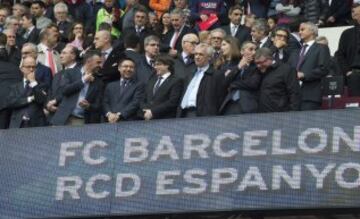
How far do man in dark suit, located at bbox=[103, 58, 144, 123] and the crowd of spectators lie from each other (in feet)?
0.04

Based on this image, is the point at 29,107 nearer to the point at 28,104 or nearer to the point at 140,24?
the point at 28,104

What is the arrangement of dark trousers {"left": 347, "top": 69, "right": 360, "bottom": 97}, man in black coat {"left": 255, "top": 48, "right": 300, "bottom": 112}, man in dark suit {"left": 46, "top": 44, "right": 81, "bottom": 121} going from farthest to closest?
1. man in dark suit {"left": 46, "top": 44, "right": 81, "bottom": 121}
2. dark trousers {"left": 347, "top": 69, "right": 360, "bottom": 97}
3. man in black coat {"left": 255, "top": 48, "right": 300, "bottom": 112}

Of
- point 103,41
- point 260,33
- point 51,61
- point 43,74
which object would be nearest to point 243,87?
point 260,33

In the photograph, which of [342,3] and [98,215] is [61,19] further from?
[98,215]

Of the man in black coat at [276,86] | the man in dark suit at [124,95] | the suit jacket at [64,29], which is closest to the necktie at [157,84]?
the man in dark suit at [124,95]

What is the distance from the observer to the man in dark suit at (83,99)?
19.6m

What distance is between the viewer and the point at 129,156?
58.6ft

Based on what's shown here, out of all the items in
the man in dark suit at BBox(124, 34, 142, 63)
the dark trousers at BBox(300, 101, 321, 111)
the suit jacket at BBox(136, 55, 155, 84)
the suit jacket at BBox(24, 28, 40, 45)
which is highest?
the man in dark suit at BBox(124, 34, 142, 63)

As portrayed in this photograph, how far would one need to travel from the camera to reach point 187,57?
68.1 feet

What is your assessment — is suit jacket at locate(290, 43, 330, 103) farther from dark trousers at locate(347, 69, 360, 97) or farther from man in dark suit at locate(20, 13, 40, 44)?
man in dark suit at locate(20, 13, 40, 44)

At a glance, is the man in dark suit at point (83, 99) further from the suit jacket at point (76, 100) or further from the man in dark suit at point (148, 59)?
the man in dark suit at point (148, 59)

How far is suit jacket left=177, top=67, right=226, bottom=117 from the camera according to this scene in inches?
736

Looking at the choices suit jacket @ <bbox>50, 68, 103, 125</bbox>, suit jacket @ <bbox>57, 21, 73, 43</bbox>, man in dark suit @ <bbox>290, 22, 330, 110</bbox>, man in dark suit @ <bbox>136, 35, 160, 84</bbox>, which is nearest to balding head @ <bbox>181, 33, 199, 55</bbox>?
man in dark suit @ <bbox>136, 35, 160, 84</bbox>

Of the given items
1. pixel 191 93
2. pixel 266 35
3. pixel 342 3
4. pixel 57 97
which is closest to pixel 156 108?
pixel 191 93
